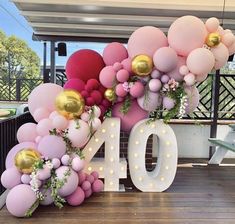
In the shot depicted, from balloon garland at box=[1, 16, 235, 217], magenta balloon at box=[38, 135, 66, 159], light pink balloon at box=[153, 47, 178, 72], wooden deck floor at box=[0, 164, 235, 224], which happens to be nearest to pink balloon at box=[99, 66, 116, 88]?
balloon garland at box=[1, 16, 235, 217]

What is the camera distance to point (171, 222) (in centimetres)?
288

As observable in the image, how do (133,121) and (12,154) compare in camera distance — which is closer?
(12,154)

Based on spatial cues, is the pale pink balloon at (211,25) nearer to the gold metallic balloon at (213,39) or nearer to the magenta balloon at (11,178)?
the gold metallic balloon at (213,39)

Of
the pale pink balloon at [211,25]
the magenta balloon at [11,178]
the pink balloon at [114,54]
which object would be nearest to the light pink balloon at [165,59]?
the pink balloon at [114,54]

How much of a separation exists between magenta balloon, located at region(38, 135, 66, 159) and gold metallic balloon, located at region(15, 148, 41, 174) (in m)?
0.10

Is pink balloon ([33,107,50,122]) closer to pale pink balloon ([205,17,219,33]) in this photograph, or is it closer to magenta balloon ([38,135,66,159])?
magenta balloon ([38,135,66,159])

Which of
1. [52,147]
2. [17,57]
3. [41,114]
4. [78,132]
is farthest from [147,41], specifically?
[17,57]

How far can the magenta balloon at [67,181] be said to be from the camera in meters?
3.02

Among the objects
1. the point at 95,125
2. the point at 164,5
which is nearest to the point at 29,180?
the point at 95,125

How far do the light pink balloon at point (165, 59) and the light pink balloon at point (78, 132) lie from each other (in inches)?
39.5

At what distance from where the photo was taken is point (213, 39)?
3.30m

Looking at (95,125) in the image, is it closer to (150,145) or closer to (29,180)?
(29,180)

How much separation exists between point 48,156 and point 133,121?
113cm

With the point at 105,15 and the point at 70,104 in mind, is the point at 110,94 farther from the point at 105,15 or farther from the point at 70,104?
the point at 105,15
